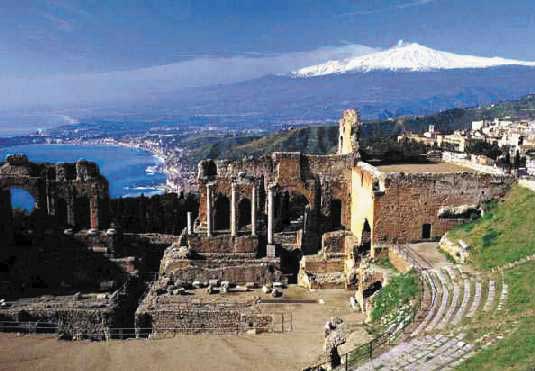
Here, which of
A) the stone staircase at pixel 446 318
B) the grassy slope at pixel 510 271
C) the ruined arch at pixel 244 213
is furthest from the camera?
the ruined arch at pixel 244 213

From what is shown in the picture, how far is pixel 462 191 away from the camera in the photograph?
29.9m

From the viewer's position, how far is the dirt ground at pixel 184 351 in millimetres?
20859

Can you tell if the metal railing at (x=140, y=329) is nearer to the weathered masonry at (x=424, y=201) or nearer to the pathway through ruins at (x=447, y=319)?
the pathway through ruins at (x=447, y=319)

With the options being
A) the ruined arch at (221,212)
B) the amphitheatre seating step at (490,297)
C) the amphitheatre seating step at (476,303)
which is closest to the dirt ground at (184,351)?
the amphitheatre seating step at (476,303)

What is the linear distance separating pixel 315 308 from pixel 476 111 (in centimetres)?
17753

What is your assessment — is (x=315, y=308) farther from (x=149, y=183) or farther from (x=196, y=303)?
(x=149, y=183)

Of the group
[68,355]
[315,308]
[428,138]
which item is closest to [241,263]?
[315,308]

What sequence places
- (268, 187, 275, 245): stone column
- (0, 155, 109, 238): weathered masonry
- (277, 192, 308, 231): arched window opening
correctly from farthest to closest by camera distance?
(277, 192, 308, 231): arched window opening → (0, 155, 109, 238): weathered masonry → (268, 187, 275, 245): stone column

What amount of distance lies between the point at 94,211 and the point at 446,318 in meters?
24.1

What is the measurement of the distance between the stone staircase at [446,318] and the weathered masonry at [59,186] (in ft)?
70.3

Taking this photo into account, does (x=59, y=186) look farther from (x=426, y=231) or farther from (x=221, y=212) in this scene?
(x=426, y=231)

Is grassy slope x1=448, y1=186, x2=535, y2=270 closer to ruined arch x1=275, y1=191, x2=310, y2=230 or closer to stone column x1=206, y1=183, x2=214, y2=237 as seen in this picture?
ruined arch x1=275, y1=191, x2=310, y2=230

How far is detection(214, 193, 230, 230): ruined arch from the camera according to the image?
Answer: 36.1 m

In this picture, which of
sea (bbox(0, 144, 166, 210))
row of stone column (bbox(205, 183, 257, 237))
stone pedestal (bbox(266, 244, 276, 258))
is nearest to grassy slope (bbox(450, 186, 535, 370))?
stone pedestal (bbox(266, 244, 276, 258))
